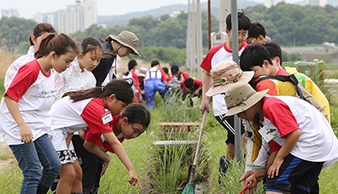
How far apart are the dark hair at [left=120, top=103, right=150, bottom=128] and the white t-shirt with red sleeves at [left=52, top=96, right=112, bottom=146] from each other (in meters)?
0.25

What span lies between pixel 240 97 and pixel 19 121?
59.3 inches

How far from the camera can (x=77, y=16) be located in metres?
154

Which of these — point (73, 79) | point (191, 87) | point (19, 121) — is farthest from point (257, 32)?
point (191, 87)

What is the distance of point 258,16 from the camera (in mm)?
67312

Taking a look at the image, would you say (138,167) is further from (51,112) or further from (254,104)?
(254,104)

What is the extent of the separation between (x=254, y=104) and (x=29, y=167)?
5.41ft

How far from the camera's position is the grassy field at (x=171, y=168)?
3.47m

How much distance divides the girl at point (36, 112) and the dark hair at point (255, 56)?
1.31 meters

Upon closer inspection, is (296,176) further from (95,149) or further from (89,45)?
(89,45)

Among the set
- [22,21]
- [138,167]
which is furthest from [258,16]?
[138,167]

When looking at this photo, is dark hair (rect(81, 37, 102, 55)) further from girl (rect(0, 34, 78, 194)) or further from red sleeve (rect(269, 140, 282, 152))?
red sleeve (rect(269, 140, 282, 152))

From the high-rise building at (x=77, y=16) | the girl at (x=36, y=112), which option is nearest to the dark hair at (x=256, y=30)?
the girl at (x=36, y=112)

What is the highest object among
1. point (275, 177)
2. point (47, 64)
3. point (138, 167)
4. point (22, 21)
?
point (22, 21)

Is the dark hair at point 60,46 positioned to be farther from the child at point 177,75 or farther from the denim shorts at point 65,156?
the child at point 177,75
